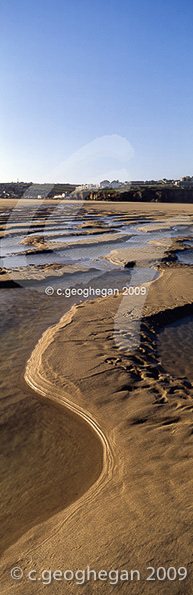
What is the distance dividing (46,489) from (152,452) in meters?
0.95

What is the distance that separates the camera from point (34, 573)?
2006 millimetres

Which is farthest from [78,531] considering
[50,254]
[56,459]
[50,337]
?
[50,254]

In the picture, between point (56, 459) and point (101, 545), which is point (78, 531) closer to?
point (101, 545)

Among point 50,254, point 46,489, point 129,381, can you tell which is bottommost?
point 46,489

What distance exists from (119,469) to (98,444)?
1.32 feet

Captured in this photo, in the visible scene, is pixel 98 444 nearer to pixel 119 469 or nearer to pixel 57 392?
pixel 119 469

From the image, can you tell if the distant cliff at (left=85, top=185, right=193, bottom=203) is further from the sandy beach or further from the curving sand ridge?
the curving sand ridge

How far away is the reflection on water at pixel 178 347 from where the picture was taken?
4598 millimetres

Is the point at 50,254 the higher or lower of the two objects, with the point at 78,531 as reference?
higher

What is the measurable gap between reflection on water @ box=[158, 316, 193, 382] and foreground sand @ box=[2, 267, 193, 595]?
0.18 m

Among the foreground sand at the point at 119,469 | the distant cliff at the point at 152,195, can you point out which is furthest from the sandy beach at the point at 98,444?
the distant cliff at the point at 152,195

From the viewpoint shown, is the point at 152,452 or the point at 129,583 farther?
the point at 152,452

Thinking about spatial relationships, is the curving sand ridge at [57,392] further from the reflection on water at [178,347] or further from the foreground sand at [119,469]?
the reflection on water at [178,347]

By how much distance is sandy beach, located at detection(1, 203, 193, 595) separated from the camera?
207 cm
